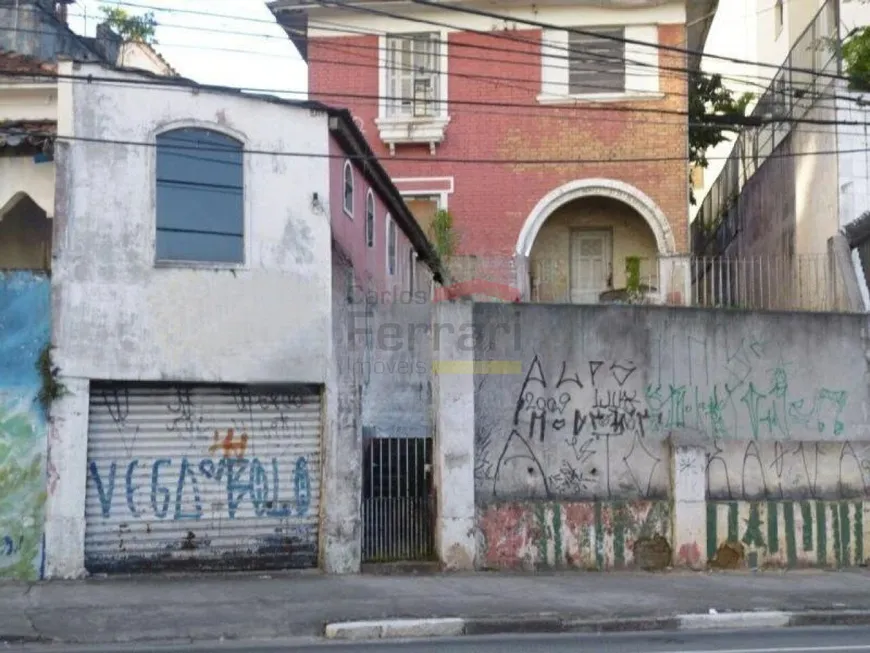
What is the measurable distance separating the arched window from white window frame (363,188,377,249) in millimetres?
3994

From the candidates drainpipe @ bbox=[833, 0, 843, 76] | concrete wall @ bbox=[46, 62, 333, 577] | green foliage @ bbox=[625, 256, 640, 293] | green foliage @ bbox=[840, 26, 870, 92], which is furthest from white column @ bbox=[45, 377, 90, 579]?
drainpipe @ bbox=[833, 0, 843, 76]

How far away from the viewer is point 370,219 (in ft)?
65.7

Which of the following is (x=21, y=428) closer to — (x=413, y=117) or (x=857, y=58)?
(x=413, y=117)

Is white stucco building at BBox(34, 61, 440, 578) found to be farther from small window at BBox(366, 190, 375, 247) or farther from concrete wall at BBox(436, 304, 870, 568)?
small window at BBox(366, 190, 375, 247)

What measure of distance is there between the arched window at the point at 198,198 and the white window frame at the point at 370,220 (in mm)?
3994

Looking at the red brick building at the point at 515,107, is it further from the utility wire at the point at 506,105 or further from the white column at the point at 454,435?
the white column at the point at 454,435

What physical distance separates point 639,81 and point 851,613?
46.6ft

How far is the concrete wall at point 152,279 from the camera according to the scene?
15.0 meters

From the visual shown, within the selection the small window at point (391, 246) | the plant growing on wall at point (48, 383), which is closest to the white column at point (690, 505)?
the small window at point (391, 246)

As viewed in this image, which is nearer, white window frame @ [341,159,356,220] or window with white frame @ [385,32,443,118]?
white window frame @ [341,159,356,220]

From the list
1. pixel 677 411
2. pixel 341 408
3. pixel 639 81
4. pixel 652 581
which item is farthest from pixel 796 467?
pixel 639 81

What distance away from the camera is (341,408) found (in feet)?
51.5

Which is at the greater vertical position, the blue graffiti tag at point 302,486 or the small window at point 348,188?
the small window at point 348,188

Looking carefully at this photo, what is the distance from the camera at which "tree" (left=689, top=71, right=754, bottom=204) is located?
28.6 meters
